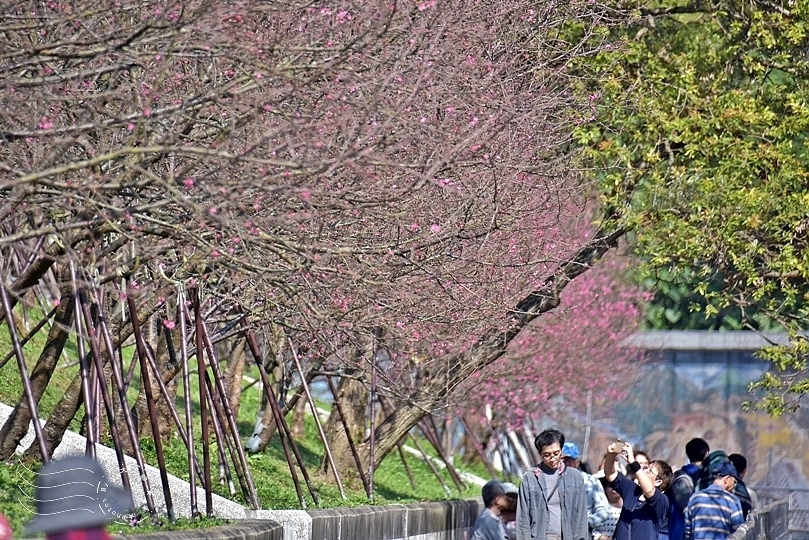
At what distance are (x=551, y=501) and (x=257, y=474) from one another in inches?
336

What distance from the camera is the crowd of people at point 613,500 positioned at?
1200cm

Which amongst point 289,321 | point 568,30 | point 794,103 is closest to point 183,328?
point 289,321

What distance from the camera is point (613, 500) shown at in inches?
631

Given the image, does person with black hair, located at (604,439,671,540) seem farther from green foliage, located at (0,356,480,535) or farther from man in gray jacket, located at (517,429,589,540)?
green foliage, located at (0,356,480,535)

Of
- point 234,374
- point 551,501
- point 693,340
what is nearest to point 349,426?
point 234,374

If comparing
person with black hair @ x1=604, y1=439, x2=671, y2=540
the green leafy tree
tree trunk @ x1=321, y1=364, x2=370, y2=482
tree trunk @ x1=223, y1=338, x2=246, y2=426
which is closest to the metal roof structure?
tree trunk @ x1=321, y1=364, x2=370, y2=482

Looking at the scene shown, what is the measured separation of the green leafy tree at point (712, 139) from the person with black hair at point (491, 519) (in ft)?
22.9

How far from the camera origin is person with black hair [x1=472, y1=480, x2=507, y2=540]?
39.2ft

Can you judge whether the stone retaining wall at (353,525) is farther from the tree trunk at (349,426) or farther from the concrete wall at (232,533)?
the tree trunk at (349,426)

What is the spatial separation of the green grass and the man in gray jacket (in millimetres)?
2224

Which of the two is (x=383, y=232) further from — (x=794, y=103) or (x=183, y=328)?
(x=794, y=103)

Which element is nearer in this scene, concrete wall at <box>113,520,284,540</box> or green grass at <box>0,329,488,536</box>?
concrete wall at <box>113,520,284,540</box>

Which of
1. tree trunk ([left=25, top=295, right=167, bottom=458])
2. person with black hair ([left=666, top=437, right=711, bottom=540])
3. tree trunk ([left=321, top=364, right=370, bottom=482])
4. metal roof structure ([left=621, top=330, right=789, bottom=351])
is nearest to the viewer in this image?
tree trunk ([left=25, top=295, right=167, bottom=458])

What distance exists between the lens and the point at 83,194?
889 centimetres
